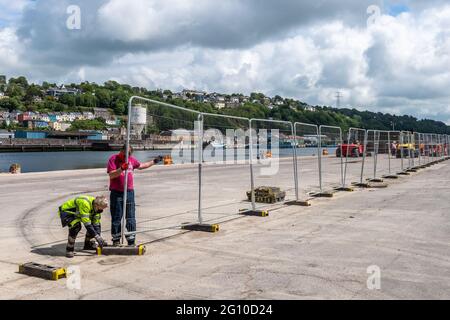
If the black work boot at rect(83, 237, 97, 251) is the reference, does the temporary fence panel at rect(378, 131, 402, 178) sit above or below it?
above

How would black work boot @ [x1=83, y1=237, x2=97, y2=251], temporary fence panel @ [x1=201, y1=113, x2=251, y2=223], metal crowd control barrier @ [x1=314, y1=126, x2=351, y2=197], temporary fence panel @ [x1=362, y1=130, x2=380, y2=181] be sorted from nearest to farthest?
black work boot @ [x1=83, y1=237, x2=97, y2=251] → temporary fence panel @ [x1=201, y1=113, x2=251, y2=223] → metal crowd control barrier @ [x1=314, y1=126, x2=351, y2=197] → temporary fence panel @ [x1=362, y1=130, x2=380, y2=181]

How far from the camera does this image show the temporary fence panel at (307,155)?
16.5 m

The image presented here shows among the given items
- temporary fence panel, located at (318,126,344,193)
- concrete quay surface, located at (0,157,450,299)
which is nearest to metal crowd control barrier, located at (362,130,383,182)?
temporary fence panel, located at (318,126,344,193)

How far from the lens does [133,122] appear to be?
8750 millimetres

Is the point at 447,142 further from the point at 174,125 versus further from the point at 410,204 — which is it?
the point at 174,125

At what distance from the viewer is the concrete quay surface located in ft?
20.8

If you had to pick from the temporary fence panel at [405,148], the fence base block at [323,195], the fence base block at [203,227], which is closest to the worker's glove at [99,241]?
the fence base block at [203,227]

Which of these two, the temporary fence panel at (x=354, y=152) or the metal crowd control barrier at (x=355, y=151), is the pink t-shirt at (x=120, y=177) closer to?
the temporary fence panel at (x=354, y=152)

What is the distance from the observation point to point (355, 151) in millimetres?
21984

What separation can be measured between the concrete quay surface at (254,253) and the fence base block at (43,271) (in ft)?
0.43

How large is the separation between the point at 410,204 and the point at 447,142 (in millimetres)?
39565

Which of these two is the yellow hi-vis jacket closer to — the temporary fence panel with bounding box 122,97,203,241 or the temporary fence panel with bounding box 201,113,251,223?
the temporary fence panel with bounding box 122,97,203,241

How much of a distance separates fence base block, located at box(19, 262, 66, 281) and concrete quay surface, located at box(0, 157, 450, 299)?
0.13 m
